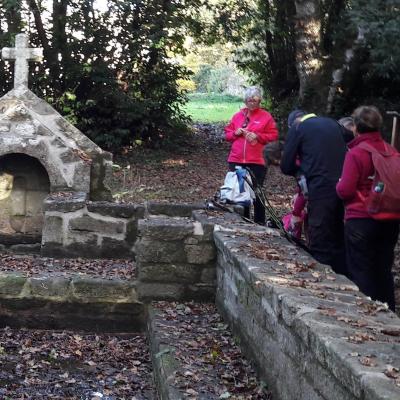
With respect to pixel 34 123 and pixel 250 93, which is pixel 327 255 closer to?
pixel 250 93

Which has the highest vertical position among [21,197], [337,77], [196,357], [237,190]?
[337,77]

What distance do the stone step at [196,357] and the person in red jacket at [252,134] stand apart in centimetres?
202

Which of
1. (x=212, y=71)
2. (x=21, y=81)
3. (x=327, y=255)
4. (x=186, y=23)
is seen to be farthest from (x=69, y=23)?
(x=212, y=71)

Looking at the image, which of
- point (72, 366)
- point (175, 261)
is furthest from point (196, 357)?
point (175, 261)

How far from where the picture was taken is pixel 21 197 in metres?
7.51

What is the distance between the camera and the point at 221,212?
19.2 feet

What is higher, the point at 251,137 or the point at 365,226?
the point at 251,137

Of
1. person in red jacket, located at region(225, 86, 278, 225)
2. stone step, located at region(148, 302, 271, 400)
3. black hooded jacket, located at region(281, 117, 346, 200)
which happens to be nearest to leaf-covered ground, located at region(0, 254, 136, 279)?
stone step, located at region(148, 302, 271, 400)

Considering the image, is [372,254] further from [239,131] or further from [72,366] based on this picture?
[239,131]

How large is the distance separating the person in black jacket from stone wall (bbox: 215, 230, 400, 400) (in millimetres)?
404

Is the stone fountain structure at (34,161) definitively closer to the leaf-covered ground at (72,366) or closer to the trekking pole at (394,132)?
the leaf-covered ground at (72,366)

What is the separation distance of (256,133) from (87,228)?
191 cm

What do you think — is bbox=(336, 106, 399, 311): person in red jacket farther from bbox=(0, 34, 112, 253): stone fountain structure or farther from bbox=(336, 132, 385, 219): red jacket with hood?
bbox=(0, 34, 112, 253): stone fountain structure

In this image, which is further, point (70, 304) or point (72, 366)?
point (70, 304)
